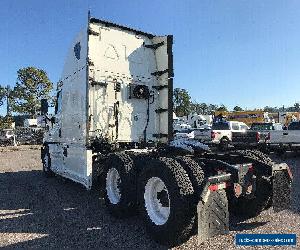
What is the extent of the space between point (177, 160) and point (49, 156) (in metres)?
6.71

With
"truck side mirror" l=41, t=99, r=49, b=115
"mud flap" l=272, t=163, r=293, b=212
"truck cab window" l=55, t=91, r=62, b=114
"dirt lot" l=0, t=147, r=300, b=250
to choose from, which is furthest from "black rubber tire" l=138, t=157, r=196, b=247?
"truck side mirror" l=41, t=99, r=49, b=115

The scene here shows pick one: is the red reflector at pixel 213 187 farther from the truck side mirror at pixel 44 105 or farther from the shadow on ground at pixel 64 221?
the truck side mirror at pixel 44 105

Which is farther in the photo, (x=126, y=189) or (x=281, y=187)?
(x=126, y=189)

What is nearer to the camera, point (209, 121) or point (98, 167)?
point (98, 167)

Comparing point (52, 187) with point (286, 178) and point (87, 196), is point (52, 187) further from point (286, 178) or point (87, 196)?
point (286, 178)

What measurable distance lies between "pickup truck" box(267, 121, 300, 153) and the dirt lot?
9423 mm

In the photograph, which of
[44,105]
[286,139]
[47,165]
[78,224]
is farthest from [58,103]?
[286,139]

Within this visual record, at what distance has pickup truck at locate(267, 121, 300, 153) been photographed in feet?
55.1

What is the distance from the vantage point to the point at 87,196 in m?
7.75

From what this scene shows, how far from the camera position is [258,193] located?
546cm

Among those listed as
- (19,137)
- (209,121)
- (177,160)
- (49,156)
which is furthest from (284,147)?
(209,121)

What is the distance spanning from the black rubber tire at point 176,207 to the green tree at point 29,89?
47.7m

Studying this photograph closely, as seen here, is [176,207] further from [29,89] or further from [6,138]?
[29,89]

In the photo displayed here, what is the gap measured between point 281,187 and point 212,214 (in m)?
1.73
